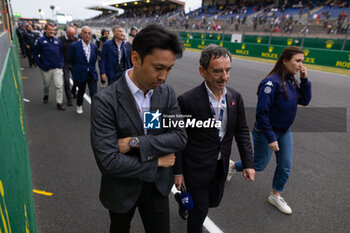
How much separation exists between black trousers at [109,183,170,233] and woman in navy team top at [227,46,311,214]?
5.16 feet

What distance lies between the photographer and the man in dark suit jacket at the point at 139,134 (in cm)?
146

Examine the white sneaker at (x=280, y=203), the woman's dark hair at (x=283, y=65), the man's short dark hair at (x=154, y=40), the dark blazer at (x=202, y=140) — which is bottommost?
the white sneaker at (x=280, y=203)

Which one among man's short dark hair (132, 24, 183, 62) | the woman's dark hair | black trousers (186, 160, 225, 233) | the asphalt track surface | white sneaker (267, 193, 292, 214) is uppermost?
man's short dark hair (132, 24, 183, 62)

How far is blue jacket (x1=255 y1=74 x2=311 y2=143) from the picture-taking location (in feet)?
9.02

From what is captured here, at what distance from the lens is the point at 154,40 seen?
1412mm

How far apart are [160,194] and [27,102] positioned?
682 centimetres

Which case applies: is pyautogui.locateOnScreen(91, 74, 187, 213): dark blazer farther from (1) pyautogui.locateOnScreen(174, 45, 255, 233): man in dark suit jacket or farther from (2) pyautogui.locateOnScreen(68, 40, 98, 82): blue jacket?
(2) pyautogui.locateOnScreen(68, 40, 98, 82): blue jacket

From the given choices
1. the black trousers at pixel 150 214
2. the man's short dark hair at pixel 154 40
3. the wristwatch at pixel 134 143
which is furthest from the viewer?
the black trousers at pixel 150 214

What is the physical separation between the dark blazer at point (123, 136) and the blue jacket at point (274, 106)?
141 cm

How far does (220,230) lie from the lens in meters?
2.66

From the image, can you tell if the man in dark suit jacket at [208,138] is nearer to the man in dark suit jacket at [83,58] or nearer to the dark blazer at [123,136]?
the dark blazer at [123,136]

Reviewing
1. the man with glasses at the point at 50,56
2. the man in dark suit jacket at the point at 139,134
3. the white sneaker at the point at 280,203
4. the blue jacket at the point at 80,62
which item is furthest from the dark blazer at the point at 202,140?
the man with glasses at the point at 50,56

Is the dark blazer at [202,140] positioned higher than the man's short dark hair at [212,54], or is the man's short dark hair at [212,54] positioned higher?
the man's short dark hair at [212,54]

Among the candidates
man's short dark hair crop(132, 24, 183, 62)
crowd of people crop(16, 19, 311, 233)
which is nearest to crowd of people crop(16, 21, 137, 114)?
crowd of people crop(16, 19, 311, 233)
